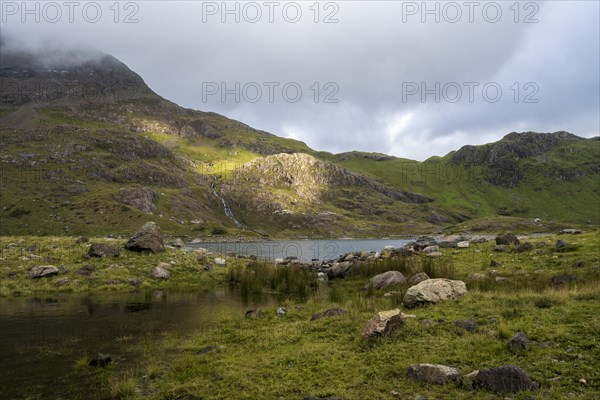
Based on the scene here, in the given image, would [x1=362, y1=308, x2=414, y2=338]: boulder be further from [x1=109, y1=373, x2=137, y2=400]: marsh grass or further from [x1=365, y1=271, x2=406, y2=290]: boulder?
[x1=365, y1=271, x2=406, y2=290]: boulder

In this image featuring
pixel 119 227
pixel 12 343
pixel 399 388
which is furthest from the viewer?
pixel 119 227

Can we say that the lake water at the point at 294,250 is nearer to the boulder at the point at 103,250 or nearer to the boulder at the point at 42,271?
the boulder at the point at 103,250

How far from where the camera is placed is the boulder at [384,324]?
14031 mm

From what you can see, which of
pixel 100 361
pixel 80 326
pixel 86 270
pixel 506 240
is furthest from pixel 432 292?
pixel 86 270

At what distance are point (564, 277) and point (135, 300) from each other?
28504 millimetres

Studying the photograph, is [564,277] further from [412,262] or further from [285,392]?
[285,392]

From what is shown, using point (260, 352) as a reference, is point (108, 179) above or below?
above

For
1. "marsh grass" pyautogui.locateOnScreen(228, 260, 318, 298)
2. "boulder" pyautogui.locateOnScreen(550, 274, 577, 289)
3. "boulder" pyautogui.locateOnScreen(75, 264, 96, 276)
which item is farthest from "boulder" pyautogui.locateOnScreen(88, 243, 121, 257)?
"boulder" pyautogui.locateOnScreen(550, 274, 577, 289)

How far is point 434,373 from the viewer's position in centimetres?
1039

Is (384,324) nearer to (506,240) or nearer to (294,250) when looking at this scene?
(506,240)

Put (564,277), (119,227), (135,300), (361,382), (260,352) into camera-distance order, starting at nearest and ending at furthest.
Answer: (361,382)
(260,352)
(564,277)
(135,300)
(119,227)

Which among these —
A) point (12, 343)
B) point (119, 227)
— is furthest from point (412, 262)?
point (119, 227)

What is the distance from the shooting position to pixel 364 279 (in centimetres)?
3503

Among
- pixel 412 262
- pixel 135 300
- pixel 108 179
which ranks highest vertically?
pixel 108 179
